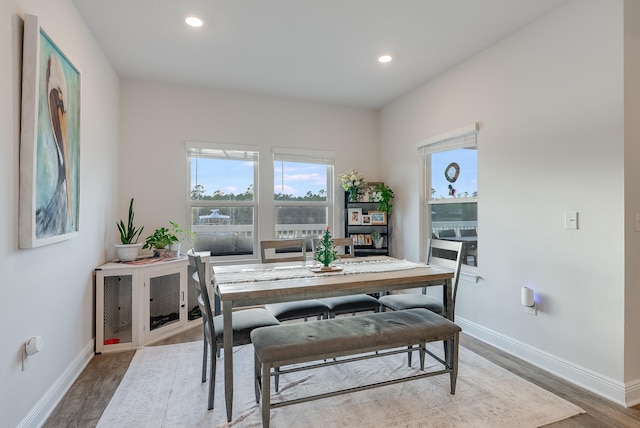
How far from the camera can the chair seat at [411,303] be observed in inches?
106

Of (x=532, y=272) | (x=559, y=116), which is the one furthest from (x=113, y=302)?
(x=559, y=116)

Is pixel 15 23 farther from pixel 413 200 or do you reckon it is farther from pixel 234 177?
pixel 413 200

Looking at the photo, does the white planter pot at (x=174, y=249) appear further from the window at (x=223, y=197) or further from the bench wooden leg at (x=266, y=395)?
the bench wooden leg at (x=266, y=395)

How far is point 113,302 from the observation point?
2.94m

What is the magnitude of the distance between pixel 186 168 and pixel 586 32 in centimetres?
386

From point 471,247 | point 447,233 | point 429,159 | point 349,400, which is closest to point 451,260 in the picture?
point 471,247

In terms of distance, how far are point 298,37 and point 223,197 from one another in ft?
6.90

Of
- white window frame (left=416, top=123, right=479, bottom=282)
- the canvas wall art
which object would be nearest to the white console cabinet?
the canvas wall art

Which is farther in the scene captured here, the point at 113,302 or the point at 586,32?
the point at 113,302

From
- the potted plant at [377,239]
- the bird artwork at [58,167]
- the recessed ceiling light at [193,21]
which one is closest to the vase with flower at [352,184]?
the potted plant at [377,239]

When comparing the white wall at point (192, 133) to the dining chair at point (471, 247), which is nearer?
the dining chair at point (471, 247)

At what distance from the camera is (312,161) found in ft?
15.0

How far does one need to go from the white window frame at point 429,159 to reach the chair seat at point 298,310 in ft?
5.26

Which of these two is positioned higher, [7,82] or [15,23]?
[15,23]
